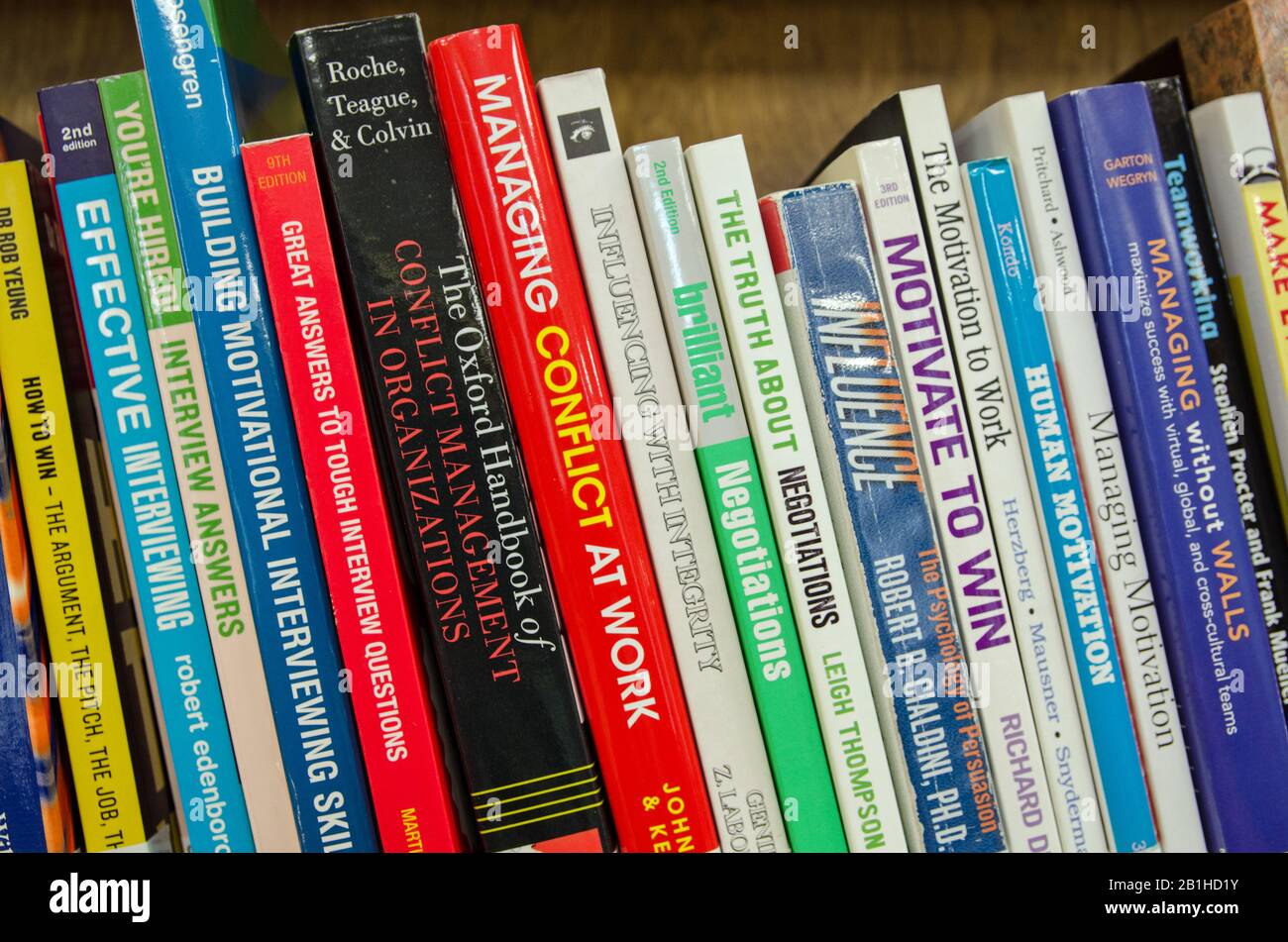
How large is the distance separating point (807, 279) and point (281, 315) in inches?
13.9

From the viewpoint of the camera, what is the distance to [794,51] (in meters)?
0.87

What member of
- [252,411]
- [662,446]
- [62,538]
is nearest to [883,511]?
[662,446]

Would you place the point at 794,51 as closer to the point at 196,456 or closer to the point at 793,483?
the point at 793,483

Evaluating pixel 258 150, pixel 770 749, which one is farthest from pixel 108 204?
pixel 770 749

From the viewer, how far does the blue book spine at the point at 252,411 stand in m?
0.59

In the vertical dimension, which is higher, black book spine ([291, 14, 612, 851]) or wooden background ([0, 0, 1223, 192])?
wooden background ([0, 0, 1223, 192])

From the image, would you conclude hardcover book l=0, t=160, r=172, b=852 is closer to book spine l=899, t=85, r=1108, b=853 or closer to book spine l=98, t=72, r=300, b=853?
book spine l=98, t=72, r=300, b=853

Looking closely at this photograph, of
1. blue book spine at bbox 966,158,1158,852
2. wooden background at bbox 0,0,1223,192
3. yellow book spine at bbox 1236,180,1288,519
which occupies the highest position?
wooden background at bbox 0,0,1223,192

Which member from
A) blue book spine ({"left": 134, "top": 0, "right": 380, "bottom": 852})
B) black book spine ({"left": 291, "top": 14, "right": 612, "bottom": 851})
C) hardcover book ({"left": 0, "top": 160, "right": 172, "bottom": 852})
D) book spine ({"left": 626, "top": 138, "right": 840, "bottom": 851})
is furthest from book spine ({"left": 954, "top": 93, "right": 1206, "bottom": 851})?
hardcover book ({"left": 0, "top": 160, "right": 172, "bottom": 852})

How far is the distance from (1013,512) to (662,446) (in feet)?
0.83

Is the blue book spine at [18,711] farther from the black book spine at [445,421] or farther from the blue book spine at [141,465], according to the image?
the black book spine at [445,421]

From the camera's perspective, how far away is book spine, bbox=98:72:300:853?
1.96ft

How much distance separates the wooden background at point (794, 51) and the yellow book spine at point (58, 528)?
322 mm

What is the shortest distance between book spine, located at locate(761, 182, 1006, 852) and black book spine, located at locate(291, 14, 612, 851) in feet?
0.70
